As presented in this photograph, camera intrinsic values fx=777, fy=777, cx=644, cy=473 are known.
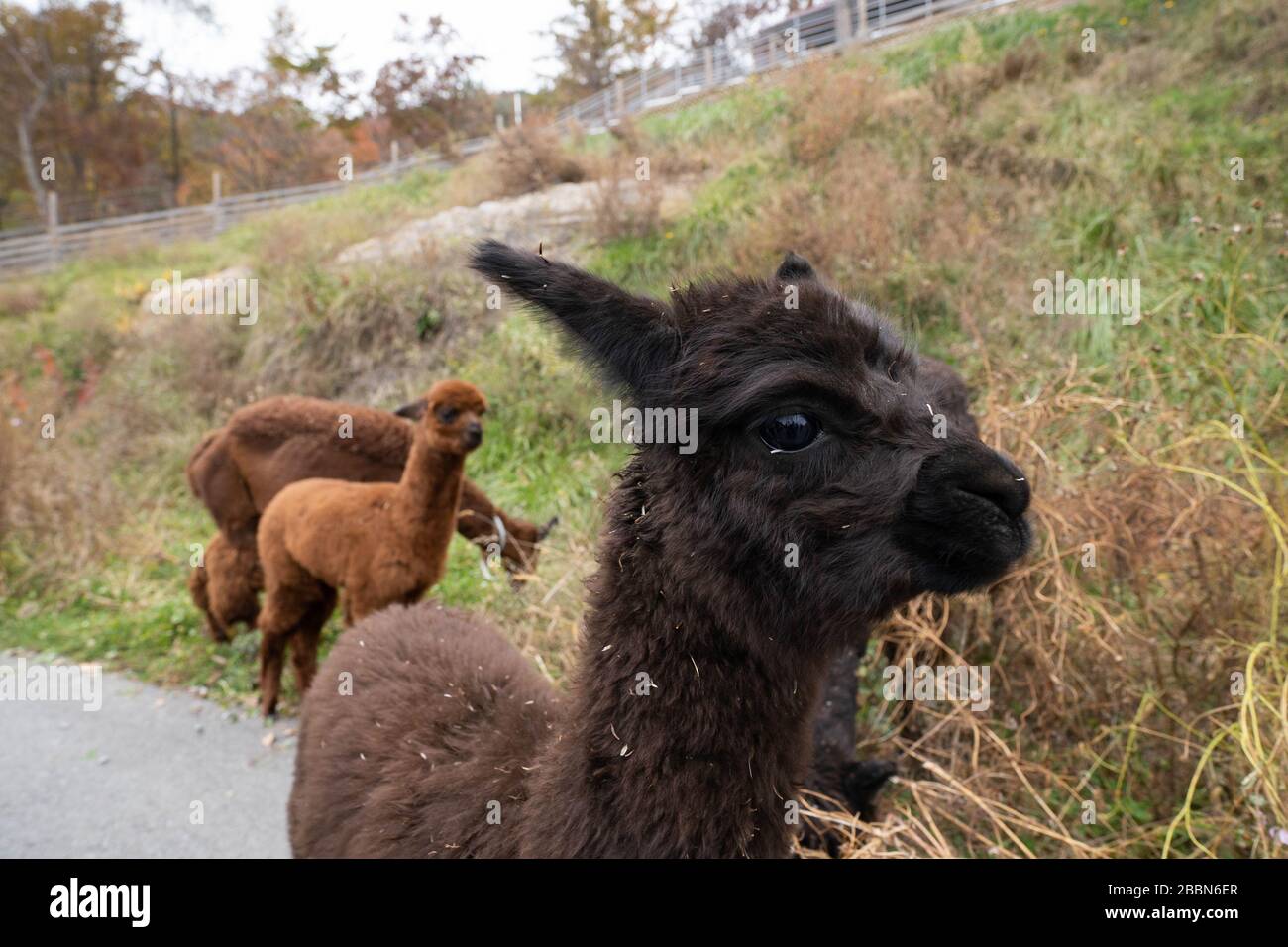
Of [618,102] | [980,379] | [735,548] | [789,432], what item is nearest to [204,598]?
[735,548]

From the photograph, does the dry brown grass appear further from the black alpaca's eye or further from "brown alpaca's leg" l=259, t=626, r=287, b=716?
the black alpaca's eye

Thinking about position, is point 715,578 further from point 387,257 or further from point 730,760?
point 387,257

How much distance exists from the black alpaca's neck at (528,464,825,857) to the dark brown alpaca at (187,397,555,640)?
391 cm

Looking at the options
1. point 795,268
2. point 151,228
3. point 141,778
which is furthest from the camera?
point 151,228

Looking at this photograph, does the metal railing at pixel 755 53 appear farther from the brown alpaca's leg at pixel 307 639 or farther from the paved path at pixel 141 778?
the paved path at pixel 141 778

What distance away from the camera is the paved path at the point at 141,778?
12.8 feet

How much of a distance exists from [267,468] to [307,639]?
146cm

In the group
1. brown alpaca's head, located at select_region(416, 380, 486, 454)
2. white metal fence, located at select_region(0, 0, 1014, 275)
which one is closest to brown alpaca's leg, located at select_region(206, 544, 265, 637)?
brown alpaca's head, located at select_region(416, 380, 486, 454)

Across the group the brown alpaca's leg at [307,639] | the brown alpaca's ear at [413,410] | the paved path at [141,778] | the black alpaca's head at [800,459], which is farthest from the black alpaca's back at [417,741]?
the brown alpaca's ear at [413,410]

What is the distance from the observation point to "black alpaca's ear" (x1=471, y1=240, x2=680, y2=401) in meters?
1.68

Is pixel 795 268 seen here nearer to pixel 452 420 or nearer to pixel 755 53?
pixel 452 420

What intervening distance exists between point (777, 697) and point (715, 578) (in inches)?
11.8

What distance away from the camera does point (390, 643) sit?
2.82m

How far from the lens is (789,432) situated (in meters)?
1.69
